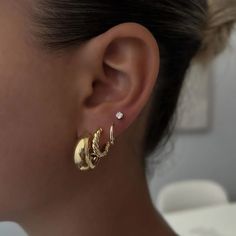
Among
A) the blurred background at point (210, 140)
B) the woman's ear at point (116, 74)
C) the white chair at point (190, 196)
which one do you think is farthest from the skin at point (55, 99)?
the blurred background at point (210, 140)

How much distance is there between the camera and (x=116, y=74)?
2.07ft

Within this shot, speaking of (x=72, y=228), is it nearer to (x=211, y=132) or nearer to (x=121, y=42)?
(x=121, y=42)

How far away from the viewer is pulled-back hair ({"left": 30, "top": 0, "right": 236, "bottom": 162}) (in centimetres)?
59

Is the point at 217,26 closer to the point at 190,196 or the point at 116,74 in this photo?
the point at 116,74

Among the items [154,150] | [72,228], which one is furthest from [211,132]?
[72,228]

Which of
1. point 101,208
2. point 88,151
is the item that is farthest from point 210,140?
point 88,151

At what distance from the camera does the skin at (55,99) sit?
60 centimetres

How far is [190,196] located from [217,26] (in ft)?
3.67

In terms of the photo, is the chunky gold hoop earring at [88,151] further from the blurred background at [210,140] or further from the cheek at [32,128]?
the blurred background at [210,140]

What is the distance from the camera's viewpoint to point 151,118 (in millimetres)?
769

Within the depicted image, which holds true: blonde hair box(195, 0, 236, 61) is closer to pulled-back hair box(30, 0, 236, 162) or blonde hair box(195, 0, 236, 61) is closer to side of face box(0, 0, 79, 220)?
pulled-back hair box(30, 0, 236, 162)

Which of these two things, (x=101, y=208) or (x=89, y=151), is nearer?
(x=89, y=151)

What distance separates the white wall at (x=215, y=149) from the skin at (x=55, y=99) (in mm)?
1697

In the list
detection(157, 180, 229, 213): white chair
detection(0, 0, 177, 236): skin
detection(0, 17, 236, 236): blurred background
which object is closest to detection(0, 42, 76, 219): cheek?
detection(0, 0, 177, 236): skin
